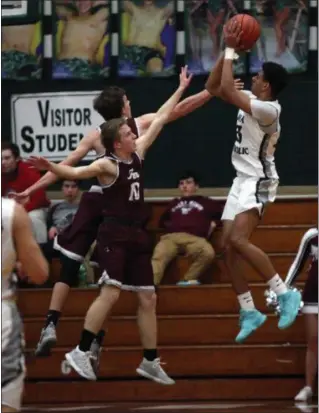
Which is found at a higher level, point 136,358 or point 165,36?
point 165,36

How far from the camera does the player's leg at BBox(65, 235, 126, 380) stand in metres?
10.0

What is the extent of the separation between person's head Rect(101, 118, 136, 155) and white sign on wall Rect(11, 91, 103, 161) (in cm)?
409

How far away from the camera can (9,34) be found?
14102 mm

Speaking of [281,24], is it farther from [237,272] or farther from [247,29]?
[247,29]

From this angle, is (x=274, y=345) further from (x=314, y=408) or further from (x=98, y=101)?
(x=98, y=101)

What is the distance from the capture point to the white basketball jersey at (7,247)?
6.74m

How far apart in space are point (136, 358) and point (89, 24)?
3357 mm

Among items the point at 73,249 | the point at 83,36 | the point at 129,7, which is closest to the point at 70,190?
the point at 83,36

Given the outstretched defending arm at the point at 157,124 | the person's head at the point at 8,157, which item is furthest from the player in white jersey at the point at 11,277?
the person's head at the point at 8,157

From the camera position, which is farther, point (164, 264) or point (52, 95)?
point (52, 95)

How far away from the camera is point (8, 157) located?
12.5 m

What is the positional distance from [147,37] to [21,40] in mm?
1209

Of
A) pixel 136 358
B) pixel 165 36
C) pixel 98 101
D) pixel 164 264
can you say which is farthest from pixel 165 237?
pixel 98 101

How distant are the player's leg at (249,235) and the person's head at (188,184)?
287 centimetres
